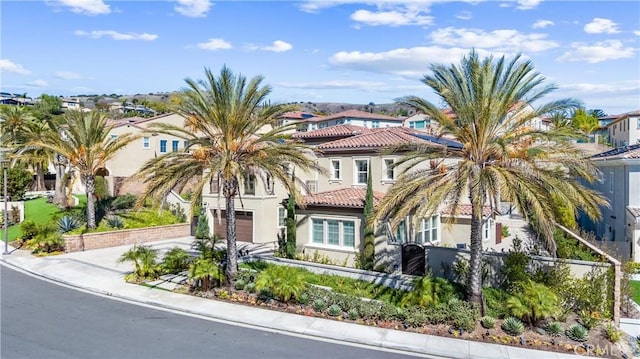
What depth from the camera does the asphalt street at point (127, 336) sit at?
40.1ft

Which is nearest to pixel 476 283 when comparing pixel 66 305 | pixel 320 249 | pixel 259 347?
pixel 259 347

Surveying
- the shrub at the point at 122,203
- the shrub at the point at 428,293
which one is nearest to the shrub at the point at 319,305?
the shrub at the point at 428,293

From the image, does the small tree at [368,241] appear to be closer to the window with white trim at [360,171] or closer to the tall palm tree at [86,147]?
the window with white trim at [360,171]

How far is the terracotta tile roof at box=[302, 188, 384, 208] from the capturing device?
69.7ft

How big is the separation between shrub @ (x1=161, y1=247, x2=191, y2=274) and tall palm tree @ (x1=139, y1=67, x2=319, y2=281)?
11.1ft

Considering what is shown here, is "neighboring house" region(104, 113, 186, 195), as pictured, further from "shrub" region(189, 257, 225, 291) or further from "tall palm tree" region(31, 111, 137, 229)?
"shrub" region(189, 257, 225, 291)

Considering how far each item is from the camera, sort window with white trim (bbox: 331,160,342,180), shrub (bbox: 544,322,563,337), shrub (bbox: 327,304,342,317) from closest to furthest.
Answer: shrub (bbox: 544,322,563,337) < shrub (bbox: 327,304,342,317) < window with white trim (bbox: 331,160,342,180)

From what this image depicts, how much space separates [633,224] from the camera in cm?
2147

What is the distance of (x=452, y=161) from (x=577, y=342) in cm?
1434

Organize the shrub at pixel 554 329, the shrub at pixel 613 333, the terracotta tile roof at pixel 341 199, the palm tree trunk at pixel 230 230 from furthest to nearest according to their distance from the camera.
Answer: the terracotta tile roof at pixel 341 199, the palm tree trunk at pixel 230 230, the shrub at pixel 554 329, the shrub at pixel 613 333

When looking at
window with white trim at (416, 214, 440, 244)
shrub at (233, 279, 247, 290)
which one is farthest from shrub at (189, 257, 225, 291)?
window with white trim at (416, 214, 440, 244)

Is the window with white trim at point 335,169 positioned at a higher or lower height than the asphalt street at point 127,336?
higher

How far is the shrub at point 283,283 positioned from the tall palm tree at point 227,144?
2454mm

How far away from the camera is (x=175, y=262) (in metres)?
20.4
